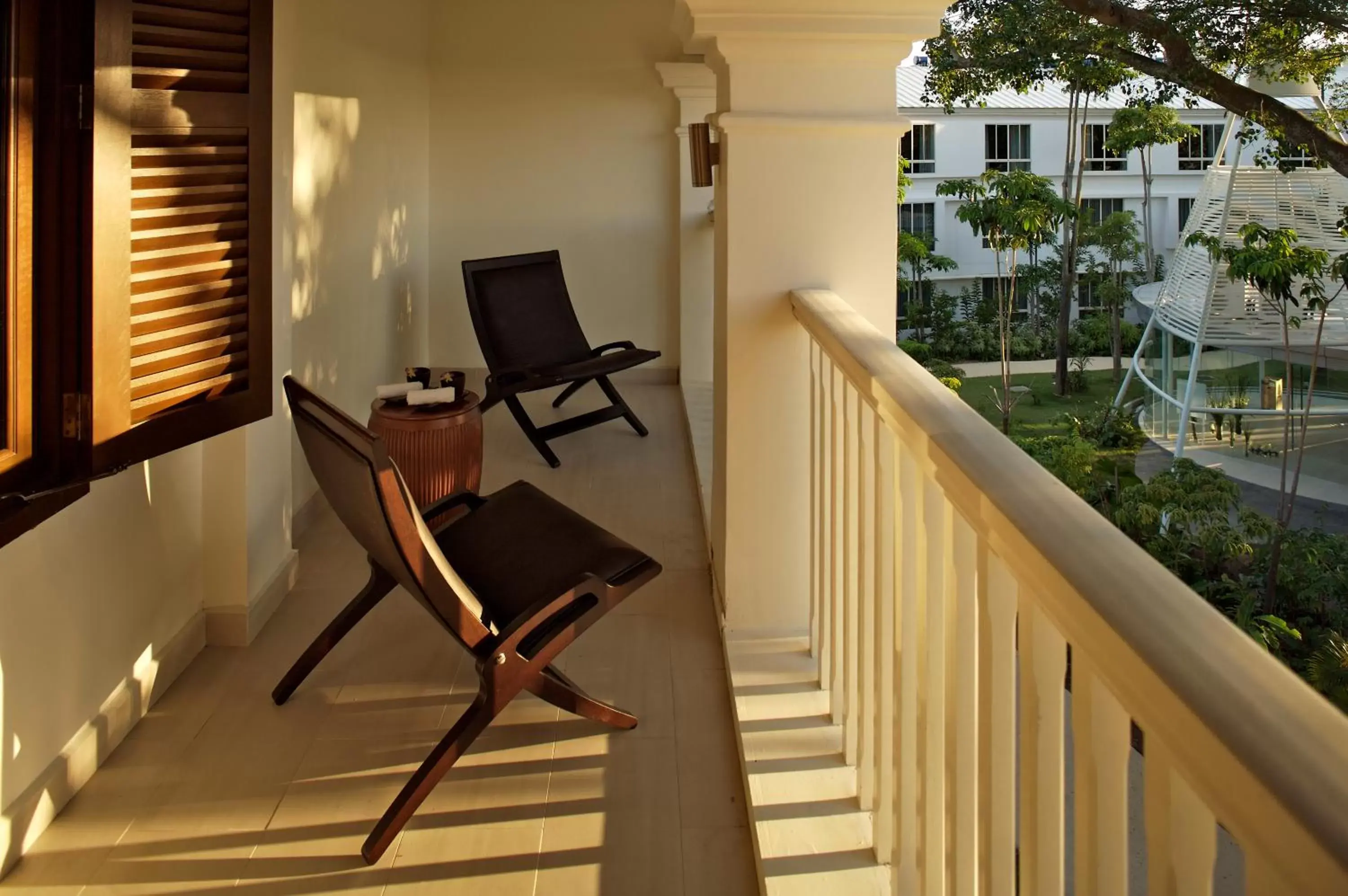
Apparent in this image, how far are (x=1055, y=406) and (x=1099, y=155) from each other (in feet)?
3.55

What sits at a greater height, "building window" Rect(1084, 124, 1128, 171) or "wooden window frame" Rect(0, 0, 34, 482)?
"building window" Rect(1084, 124, 1128, 171)

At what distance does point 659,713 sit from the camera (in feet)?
9.15

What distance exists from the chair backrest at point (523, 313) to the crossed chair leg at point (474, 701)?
280 cm

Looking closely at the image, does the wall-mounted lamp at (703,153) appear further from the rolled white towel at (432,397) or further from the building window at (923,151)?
the building window at (923,151)

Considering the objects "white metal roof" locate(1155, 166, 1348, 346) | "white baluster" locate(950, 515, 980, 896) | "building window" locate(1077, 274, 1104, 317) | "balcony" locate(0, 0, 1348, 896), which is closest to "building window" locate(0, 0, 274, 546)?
"balcony" locate(0, 0, 1348, 896)

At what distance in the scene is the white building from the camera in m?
4.86

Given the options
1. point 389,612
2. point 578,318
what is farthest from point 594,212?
point 389,612

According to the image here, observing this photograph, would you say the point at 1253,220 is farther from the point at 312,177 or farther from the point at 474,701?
the point at 312,177

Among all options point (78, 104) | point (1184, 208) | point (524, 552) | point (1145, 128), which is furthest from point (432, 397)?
point (1184, 208)

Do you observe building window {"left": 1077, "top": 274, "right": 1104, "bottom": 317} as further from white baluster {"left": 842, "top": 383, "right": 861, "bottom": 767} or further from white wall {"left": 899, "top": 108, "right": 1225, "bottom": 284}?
white baluster {"left": 842, "top": 383, "right": 861, "bottom": 767}

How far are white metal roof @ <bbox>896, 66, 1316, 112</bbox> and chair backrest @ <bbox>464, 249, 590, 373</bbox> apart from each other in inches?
74.5

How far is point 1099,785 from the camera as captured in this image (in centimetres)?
91

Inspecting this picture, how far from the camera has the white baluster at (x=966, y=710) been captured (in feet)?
4.48

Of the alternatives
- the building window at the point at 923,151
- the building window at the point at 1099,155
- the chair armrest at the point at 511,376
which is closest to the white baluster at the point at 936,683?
the building window at the point at 1099,155
